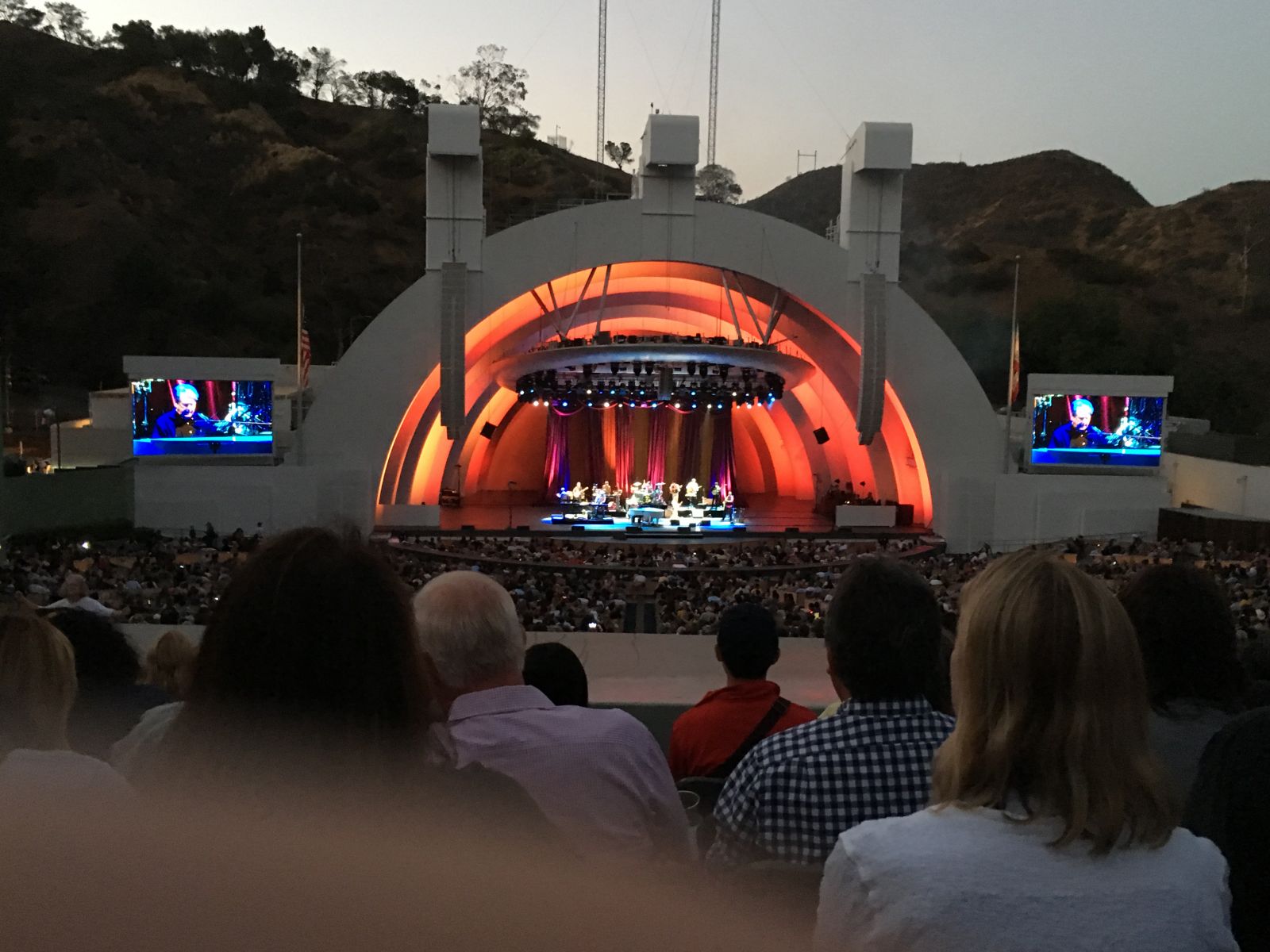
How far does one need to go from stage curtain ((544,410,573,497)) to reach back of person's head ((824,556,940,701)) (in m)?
28.7

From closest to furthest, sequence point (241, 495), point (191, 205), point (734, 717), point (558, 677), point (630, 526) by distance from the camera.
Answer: point (734, 717) → point (558, 677) → point (241, 495) → point (630, 526) → point (191, 205)

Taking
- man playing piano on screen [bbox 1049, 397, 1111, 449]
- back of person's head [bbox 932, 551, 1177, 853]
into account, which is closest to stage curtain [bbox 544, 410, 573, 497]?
man playing piano on screen [bbox 1049, 397, 1111, 449]

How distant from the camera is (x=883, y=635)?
7.91ft

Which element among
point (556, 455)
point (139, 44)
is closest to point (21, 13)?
point (139, 44)

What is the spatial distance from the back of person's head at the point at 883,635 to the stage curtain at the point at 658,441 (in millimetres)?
28984

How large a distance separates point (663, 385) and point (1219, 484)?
13602 mm

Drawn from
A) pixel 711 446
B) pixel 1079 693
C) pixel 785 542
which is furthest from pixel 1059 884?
pixel 711 446

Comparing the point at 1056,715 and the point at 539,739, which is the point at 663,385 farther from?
the point at 1056,715

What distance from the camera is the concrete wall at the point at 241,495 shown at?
23109 millimetres

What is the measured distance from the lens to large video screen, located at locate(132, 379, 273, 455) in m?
23.2

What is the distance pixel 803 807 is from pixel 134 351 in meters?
47.6

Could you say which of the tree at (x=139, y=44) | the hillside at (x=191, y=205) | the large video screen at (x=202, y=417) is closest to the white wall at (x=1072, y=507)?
the large video screen at (x=202, y=417)

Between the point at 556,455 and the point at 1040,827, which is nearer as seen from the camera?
the point at 1040,827

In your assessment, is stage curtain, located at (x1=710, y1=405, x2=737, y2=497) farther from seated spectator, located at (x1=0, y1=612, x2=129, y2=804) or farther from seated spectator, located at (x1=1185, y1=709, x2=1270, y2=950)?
seated spectator, located at (x1=0, y1=612, x2=129, y2=804)
